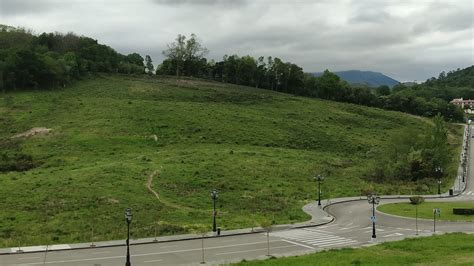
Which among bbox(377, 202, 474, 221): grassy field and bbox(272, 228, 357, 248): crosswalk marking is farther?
bbox(377, 202, 474, 221): grassy field

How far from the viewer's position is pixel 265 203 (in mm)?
60531

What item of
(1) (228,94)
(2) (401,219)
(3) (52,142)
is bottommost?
(2) (401,219)

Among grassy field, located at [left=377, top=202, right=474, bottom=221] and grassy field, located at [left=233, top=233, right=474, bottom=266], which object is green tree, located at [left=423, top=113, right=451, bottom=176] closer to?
grassy field, located at [left=377, top=202, right=474, bottom=221]

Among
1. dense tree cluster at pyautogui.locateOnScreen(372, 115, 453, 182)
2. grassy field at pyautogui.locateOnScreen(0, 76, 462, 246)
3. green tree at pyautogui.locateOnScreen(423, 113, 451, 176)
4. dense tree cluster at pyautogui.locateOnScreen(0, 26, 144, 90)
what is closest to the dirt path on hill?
grassy field at pyautogui.locateOnScreen(0, 76, 462, 246)

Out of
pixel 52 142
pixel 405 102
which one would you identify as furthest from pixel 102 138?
pixel 405 102

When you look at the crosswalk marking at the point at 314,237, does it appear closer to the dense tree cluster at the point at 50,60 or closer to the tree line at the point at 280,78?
the dense tree cluster at the point at 50,60

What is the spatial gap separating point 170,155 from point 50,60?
65.6m

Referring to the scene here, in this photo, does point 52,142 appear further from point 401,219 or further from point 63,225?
point 401,219

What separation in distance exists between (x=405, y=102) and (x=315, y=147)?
3545 inches

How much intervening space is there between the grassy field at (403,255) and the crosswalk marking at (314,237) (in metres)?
4.99

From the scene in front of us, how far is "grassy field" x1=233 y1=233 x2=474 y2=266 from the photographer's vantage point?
98.3ft

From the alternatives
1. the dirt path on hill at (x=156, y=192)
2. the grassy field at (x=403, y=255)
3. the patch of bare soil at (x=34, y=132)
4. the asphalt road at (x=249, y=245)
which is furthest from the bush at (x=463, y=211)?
the patch of bare soil at (x=34, y=132)

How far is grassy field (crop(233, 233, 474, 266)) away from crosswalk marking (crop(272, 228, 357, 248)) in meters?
4.99

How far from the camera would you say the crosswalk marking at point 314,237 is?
42.1m
